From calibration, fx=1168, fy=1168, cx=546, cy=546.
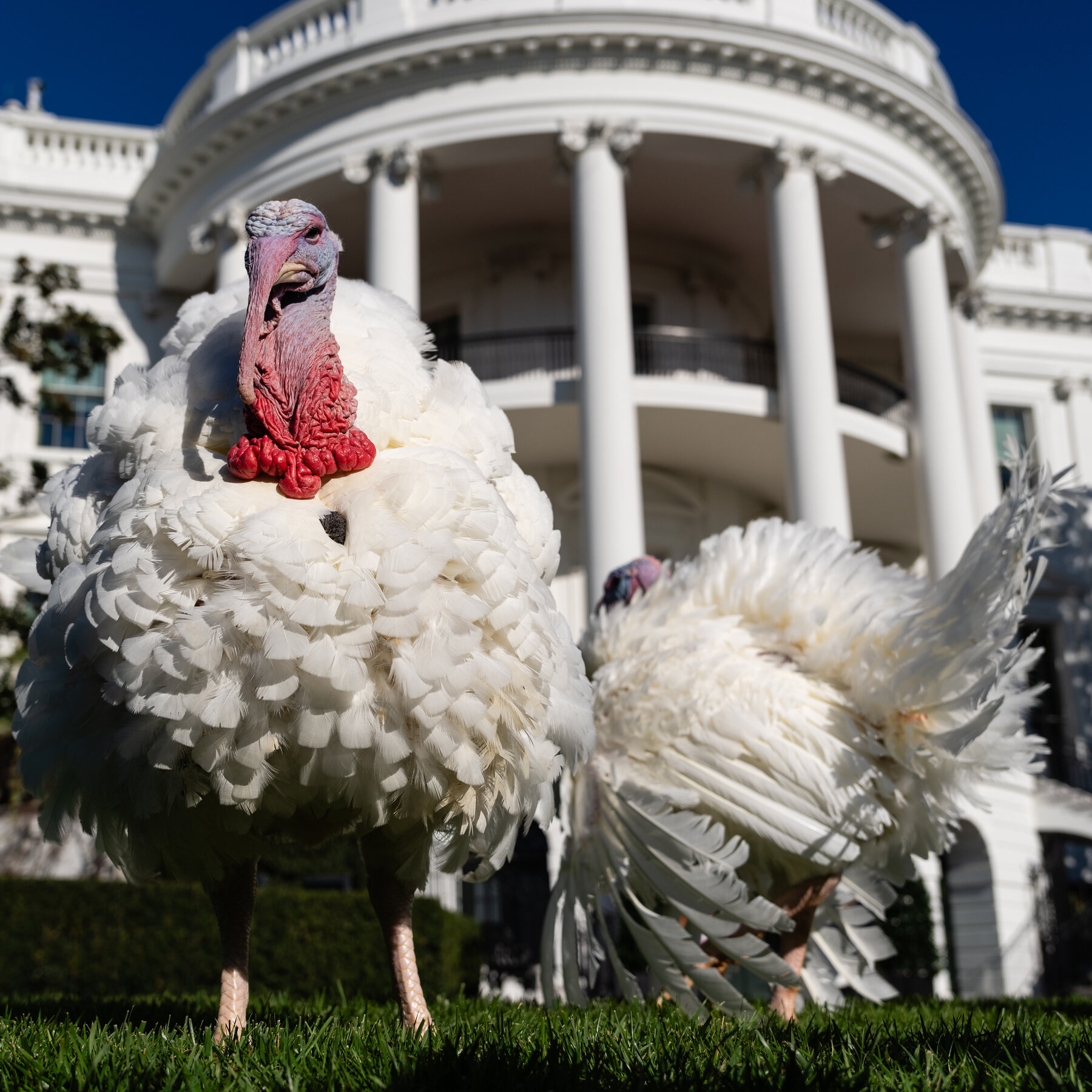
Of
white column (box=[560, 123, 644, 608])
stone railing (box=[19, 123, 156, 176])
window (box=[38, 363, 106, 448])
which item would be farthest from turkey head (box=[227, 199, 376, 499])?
stone railing (box=[19, 123, 156, 176])

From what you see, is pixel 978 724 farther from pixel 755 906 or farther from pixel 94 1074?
pixel 94 1074

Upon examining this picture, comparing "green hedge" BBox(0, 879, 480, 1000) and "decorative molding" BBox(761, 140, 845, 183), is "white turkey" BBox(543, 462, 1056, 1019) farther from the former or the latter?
"decorative molding" BBox(761, 140, 845, 183)

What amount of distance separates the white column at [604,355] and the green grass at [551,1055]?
12617mm

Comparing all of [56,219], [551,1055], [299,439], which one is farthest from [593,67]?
[551,1055]

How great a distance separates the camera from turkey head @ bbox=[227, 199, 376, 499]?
3.27 m

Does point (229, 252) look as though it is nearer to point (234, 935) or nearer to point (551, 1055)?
point (234, 935)

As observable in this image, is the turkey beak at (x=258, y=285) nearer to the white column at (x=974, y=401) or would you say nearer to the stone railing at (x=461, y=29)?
the stone railing at (x=461, y=29)

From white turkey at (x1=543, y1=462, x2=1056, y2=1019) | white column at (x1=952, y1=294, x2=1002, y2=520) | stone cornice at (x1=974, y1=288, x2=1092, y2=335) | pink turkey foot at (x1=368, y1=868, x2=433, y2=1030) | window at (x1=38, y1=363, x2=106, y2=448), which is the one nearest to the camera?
pink turkey foot at (x1=368, y1=868, x2=433, y2=1030)

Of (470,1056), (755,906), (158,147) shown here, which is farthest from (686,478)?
(470,1056)

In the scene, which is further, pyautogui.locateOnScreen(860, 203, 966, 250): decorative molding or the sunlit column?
pyautogui.locateOnScreen(860, 203, 966, 250): decorative molding

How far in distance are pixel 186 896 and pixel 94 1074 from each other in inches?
331

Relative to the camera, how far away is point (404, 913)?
3557 millimetres

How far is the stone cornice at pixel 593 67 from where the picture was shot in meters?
18.5

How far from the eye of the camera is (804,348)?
59.6 feet
